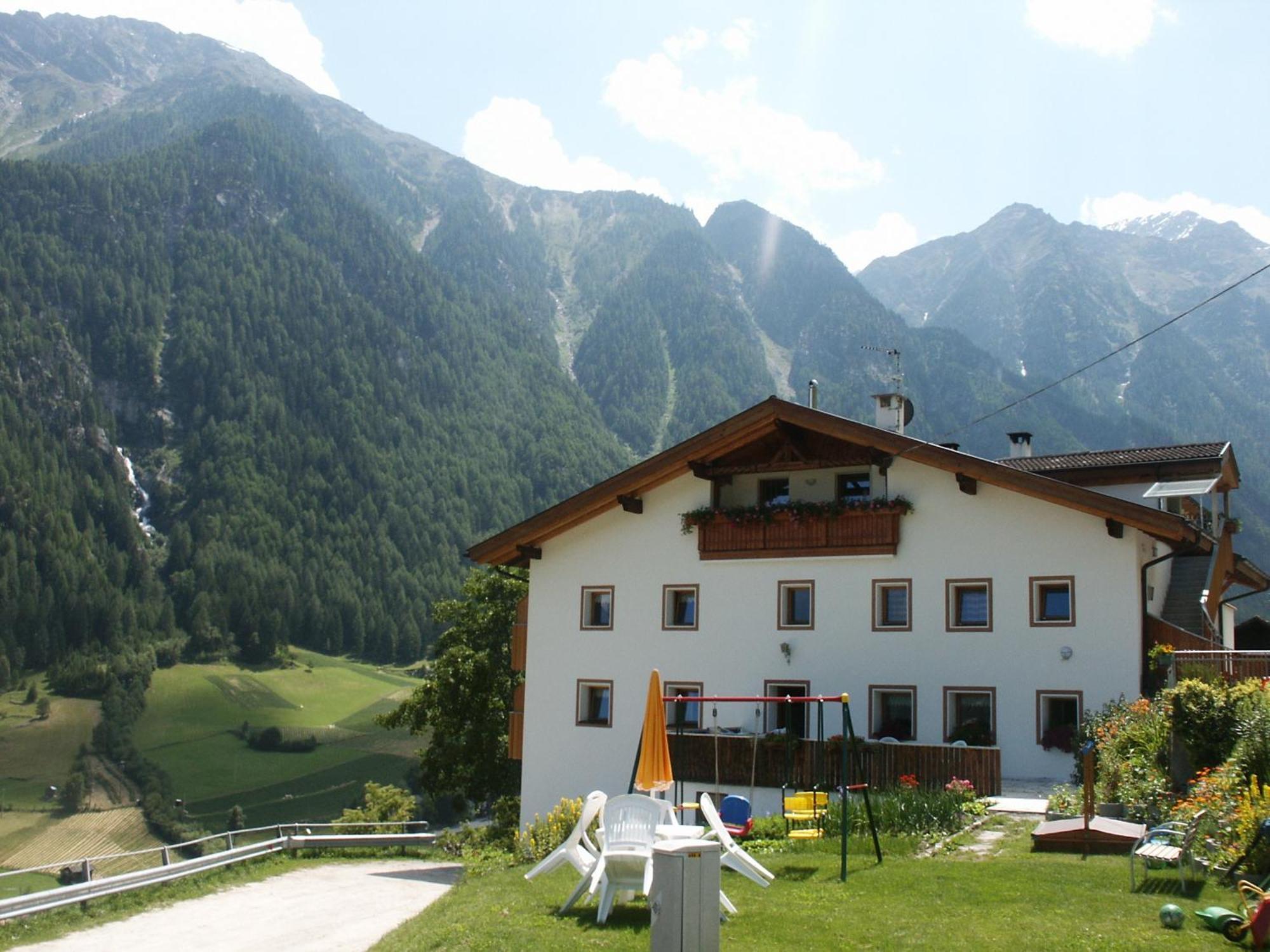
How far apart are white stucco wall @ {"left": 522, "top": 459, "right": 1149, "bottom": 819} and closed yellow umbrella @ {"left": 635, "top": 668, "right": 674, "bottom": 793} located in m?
9.74

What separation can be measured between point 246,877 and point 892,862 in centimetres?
1084

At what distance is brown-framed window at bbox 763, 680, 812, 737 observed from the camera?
2567 cm

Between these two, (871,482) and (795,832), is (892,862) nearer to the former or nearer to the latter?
(795,832)

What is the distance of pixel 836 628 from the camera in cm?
2584

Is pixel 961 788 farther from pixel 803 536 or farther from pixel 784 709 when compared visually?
pixel 803 536

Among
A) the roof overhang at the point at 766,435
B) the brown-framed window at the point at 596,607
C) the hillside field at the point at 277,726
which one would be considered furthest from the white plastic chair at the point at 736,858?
the hillside field at the point at 277,726

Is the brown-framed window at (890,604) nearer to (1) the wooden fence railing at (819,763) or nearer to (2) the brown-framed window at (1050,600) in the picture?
(2) the brown-framed window at (1050,600)

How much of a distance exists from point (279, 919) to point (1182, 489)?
1863cm

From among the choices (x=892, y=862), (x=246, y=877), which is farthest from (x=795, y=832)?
(x=246, y=877)

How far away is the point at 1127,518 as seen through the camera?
22.1 m

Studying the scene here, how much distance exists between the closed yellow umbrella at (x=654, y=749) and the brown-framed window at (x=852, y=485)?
11258 millimetres

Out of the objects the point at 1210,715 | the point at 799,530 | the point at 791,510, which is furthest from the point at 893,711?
the point at 1210,715

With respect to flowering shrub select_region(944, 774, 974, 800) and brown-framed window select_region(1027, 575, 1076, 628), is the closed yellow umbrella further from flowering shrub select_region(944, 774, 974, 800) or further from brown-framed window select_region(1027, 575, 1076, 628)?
brown-framed window select_region(1027, 575, 1076, 628)

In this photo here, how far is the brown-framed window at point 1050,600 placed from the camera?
23359 millimetres
